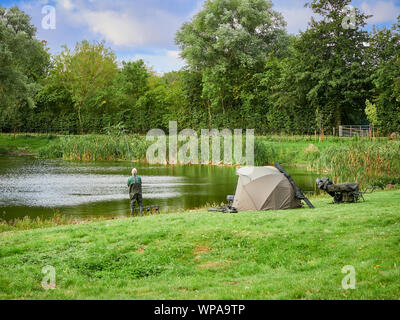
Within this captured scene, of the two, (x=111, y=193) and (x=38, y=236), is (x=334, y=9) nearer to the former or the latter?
(x=111, y=193)

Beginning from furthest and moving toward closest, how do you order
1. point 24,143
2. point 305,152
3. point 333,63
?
point 24,143 < point 333,63 < point 305,152

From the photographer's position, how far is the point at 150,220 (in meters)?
14.1

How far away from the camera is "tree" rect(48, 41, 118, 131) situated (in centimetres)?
6638

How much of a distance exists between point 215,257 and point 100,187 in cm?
1775

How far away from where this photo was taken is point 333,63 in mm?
46781

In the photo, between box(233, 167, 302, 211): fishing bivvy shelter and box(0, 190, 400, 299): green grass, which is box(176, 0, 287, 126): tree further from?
box(0, 190, 400, 299): green grass

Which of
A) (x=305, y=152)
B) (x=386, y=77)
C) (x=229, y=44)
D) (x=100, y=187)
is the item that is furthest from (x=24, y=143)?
(x=386, y=77)

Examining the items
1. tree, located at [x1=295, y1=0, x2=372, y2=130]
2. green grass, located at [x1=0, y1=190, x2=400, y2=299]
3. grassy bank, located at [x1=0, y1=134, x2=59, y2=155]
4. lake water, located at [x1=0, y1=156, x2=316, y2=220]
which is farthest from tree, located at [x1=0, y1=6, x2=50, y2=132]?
green grass, located at [x1=0, y1=190, x2=400, y2=299]

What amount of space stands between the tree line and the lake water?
1318cm

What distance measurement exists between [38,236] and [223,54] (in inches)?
2033

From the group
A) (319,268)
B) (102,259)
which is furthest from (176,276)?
(319,268)

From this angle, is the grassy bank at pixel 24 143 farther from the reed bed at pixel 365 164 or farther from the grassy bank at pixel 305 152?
the reed bed at pixel 365 164

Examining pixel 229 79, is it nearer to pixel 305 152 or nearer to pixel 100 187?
pixel 305 152

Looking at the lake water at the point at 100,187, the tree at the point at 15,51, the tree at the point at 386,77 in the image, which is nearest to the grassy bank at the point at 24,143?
the tree at the point at 15,51
